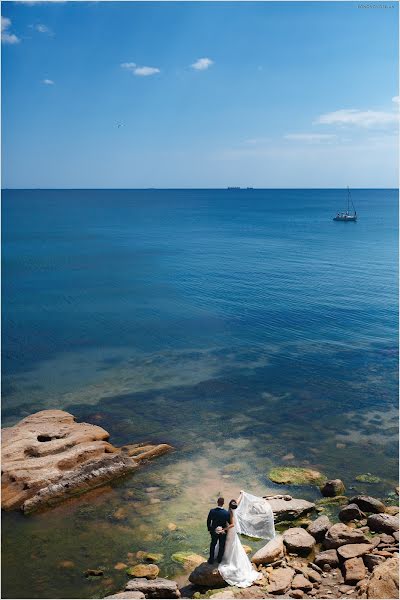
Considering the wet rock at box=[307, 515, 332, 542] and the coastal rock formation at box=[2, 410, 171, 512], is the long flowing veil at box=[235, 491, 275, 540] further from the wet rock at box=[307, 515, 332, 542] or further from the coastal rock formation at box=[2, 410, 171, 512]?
the coastal rock formation at box=[2, 410, 171, 512]

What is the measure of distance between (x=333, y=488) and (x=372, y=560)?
20.7ft

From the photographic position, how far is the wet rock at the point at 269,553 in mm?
17859

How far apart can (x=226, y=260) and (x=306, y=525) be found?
7408 centimetres

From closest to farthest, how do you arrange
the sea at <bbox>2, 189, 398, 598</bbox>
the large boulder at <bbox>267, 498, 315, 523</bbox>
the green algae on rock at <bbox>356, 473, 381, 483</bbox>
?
the sea at <bbox>2, 189, 398, 598</bbox> < the large boulder at <bbox>267, 498, 315, 523</bbox> < the green algae on rock at <bbox>356, 473, 381, 483</bbox>

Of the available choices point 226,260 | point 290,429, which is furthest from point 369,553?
point 226,260

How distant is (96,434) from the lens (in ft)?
90.0

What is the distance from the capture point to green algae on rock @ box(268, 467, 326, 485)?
2467 centimetres

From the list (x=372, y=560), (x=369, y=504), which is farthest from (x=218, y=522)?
(x=369, y=504)

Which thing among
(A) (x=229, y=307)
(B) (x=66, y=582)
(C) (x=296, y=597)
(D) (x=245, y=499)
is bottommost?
(B) (x=66, y=582)

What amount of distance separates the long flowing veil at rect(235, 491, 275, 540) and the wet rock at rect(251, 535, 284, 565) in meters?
0.59

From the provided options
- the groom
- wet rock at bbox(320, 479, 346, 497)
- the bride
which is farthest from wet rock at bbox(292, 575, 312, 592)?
wet rock at bbox(320, 479, 346, 497)

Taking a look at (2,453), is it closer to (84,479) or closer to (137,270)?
(84,479)

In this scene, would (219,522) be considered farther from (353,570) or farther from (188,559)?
(353,570)

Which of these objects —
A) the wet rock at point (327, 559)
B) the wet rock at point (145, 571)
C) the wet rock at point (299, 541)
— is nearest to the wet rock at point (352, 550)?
the wet rock at point (327, 559)
